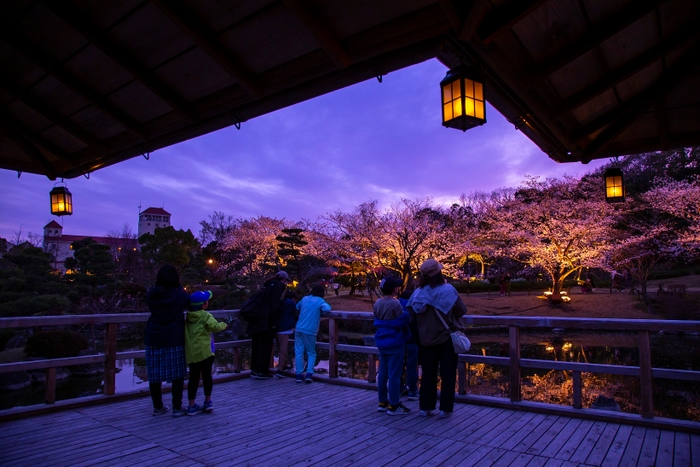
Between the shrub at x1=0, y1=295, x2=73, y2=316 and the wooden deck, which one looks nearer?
the wooden deck

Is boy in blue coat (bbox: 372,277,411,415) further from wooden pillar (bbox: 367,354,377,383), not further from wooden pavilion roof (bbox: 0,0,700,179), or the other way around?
wooden pavilion roof (bbox: 0,0,700,179)

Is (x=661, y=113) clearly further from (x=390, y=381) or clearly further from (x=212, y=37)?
(x=212, y=37)

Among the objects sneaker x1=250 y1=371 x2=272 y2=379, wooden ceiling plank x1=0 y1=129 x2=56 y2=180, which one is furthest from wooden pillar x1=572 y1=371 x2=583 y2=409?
wooden ceiling plank x1=0 y1=129 x2=56 y2=180

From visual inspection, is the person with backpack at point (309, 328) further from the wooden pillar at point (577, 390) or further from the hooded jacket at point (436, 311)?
the wooden pillar at point (577, 390)

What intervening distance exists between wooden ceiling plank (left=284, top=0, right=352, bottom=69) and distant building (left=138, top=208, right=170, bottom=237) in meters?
76.1

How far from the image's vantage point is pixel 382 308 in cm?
427

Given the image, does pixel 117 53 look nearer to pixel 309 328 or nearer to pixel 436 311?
pixel 436 311

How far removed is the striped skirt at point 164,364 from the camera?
4020 millimetres

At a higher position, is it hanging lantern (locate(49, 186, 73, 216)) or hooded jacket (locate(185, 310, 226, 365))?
hanging lantern (locate(49, 186, 73, 216))

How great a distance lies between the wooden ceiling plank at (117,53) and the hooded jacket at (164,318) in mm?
1643

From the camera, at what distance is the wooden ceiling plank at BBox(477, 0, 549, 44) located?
2.58 meters

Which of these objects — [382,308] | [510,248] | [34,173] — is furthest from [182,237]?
[382,308]

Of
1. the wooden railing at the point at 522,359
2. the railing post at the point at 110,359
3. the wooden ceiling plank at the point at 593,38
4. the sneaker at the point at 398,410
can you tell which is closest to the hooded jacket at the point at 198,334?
the wooden railing at the point at 522,359

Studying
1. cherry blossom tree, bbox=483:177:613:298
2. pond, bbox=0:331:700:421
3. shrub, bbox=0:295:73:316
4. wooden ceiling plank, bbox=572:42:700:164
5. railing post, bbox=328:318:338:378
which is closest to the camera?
wooden ceiling plank, bbox=572:42:700:164
